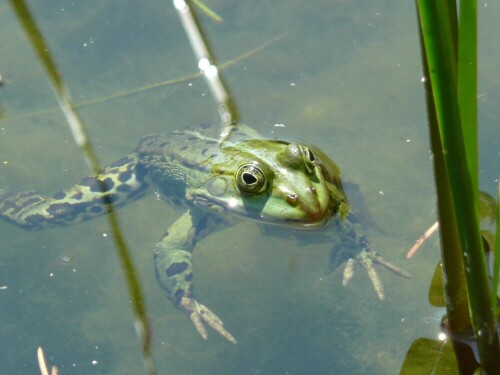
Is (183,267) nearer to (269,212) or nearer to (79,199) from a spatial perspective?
(269,212)

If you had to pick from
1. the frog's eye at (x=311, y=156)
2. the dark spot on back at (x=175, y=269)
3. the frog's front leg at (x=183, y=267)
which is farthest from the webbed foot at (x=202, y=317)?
the frog's eye at (x=311, y=156)

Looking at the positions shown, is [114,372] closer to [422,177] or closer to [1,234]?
[1,234]

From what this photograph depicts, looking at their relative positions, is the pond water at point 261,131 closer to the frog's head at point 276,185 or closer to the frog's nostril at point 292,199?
the frog's head at point 276,185

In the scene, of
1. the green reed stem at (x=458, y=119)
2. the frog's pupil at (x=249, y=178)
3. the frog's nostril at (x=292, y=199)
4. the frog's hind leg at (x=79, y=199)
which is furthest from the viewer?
the frog's hind leg at (x=79, y=199)

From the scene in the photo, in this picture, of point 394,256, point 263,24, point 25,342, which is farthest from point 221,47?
point 25,342

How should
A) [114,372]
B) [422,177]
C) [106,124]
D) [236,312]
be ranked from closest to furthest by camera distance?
1. [114,372]
2. [236,312]
3. [422,177]
4. [106,124]

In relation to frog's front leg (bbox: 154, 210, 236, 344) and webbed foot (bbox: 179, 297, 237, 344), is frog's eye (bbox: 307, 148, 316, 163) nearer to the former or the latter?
frog's front leg (bbox: 154, 210, 236, 344)

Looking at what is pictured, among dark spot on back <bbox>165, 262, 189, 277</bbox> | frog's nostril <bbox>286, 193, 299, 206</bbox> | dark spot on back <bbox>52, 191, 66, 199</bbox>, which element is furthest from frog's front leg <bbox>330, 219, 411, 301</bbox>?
dark spot on back <bbox>52, 191, 66, 199</bbox>
